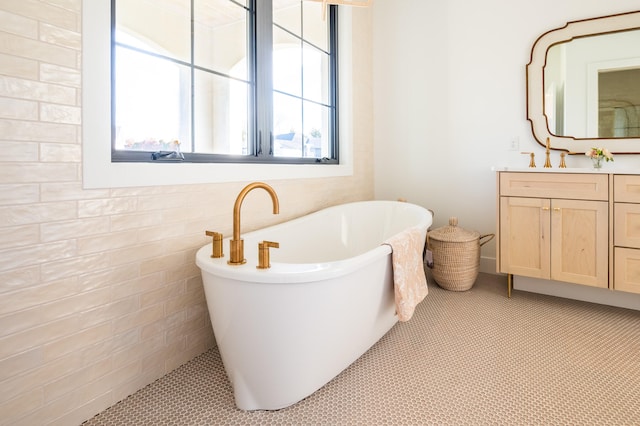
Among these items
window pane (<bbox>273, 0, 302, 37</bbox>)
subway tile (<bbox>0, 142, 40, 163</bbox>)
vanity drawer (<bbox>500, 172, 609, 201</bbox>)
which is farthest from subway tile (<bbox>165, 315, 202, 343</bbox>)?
vanity drawer (<bbox>500, 172, 609, 201</bbox>)

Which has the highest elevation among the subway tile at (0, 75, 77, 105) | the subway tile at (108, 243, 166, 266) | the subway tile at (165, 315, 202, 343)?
the subway tile at (0, 75, 77, 105)

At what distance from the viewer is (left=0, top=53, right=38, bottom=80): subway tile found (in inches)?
47.8

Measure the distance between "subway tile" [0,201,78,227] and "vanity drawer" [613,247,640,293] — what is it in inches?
117

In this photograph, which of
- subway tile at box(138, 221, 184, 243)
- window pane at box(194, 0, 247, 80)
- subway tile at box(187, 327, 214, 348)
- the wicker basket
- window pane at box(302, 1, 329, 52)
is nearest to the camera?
subway tile at box(138, 221, 184, 243)

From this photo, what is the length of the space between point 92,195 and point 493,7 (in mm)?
3377

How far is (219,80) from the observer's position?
2316mm

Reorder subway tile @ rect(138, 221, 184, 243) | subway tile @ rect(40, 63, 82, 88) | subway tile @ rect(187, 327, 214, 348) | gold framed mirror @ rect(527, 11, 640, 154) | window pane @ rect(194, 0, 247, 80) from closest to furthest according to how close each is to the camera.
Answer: subway tile @ rect(40, 63, 82, 88) → subway tile @ rect(138, 221, 184, 243) → subway tile @ rect(187, 327, 214, 348) → window pane @ rect(194, 0, 247, 80) → gold framed mirror @ rect(527, 11, 640, 154)

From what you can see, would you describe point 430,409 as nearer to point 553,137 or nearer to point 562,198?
point 562,198

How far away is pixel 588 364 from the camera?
189 centimetres

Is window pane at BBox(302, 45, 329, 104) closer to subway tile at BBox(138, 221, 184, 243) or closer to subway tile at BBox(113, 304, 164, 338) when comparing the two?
subway tile at BBox(138, 221, 184, 243)

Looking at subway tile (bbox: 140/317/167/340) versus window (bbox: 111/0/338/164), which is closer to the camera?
subway tile (bbox: 140/317/167/340)

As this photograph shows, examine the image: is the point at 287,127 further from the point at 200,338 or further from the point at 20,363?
the point at 20,363

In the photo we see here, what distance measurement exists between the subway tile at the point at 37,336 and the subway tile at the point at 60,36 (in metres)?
1.00

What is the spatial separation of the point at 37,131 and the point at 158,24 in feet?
3.17
